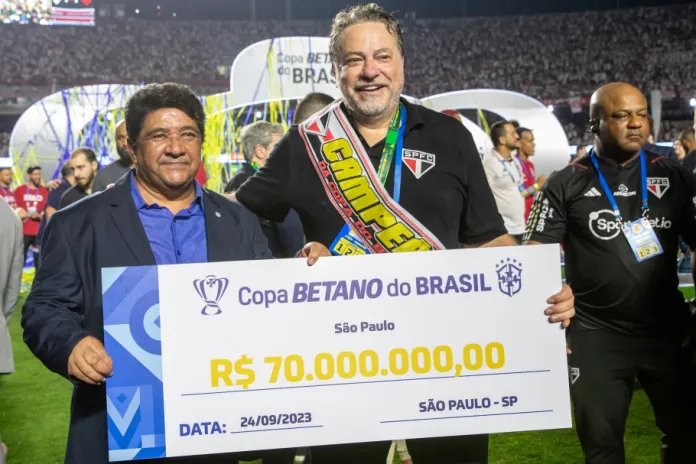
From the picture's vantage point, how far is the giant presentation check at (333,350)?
2105 mm

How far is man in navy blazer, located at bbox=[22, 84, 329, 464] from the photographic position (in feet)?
6.77

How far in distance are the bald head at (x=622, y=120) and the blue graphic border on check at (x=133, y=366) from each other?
214 cm

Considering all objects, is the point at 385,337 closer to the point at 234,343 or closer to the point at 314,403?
the point at 314,403

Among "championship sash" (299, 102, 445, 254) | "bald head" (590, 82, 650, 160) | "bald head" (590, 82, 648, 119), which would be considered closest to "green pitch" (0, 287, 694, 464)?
"bald head" (590, 82, 650, 160)

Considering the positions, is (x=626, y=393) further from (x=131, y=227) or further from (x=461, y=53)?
(x=461, y=53)

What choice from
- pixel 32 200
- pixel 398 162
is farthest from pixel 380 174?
pixel 32 200

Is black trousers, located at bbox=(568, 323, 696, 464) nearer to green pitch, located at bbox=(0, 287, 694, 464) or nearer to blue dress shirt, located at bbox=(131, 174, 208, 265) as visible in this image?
green pitch, located at bbox=(0, 287, 694, 464)

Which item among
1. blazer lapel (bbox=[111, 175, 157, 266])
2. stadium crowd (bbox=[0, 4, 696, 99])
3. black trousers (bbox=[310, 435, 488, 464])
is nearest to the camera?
blazer lapel (bbox=[111, 175, 157, 266])

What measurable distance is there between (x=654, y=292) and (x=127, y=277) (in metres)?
2.24

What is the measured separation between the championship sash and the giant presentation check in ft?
0.69

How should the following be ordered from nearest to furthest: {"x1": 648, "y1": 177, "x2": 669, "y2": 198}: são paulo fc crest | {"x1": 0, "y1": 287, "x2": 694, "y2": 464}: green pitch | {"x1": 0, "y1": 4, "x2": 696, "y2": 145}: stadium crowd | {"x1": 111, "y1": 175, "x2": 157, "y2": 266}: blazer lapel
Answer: {"x1": 111, "y1": 175, "x2": 157, "y2": 266}: blazer lapel
{"x1": 648, "y1": 177, "x2": 669, "y2": 198}: são paulo fc crest
{"x1": 0, "y1": 287, "x2": 694, "y2": 464}: green pitch
{"x1": 0, "y1": 4, "x2": 696, "y2": 145}: stadium crowd

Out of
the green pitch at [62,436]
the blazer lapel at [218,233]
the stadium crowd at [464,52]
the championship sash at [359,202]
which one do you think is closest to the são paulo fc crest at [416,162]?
the championship sash at [359,202]

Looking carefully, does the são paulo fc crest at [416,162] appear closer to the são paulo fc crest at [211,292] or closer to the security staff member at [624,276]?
the são paulo fc crest at [211,292]

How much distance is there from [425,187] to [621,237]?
1.22 m
